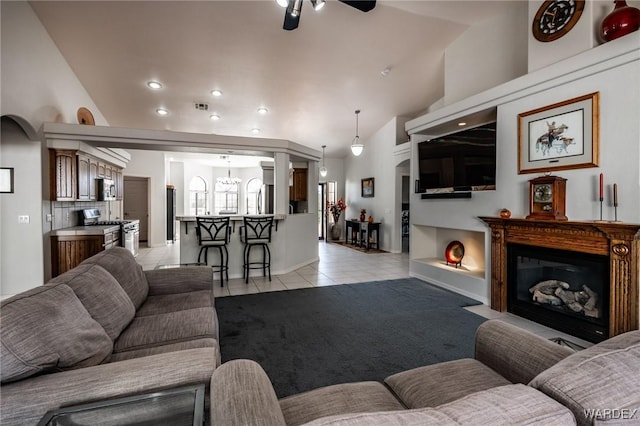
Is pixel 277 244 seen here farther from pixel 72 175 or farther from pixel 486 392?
pixel 486 392

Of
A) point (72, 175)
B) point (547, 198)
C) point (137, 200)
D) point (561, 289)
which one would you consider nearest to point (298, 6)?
point (547, 198)

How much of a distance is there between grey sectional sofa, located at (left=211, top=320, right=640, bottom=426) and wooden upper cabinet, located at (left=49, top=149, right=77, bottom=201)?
16.1ft

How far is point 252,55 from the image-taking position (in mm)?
4746

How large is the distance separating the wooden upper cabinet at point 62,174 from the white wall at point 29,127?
9cm

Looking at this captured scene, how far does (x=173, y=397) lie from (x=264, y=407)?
43 cm

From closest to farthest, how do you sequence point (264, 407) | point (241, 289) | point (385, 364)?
point (264, 407) < point (385, 364) < point (241, 289)

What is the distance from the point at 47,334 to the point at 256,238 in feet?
12.5

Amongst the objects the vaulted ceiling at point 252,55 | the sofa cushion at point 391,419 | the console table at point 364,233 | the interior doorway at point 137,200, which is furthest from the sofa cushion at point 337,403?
the interior doorway at point 137,200

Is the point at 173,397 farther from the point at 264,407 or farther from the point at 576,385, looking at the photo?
the point at 576,385

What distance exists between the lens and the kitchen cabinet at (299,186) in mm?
6852

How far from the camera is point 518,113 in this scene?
11.3 ft

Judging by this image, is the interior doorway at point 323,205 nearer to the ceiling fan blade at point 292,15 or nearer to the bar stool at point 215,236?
the bar stool at point 215,236

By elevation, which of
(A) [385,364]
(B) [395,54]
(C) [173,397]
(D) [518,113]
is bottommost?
(A) [385,364]

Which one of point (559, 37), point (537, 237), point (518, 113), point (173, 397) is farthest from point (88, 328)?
point (559, 37)
